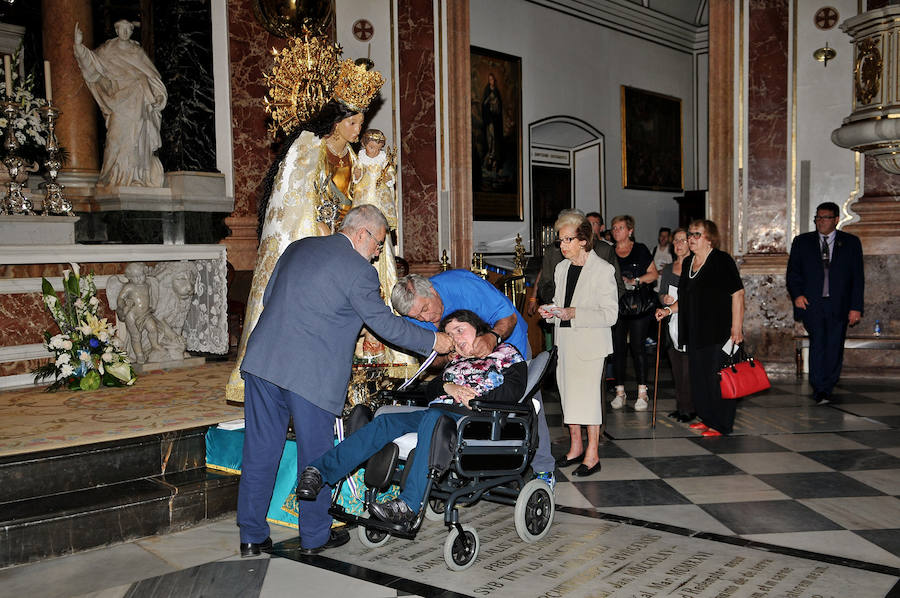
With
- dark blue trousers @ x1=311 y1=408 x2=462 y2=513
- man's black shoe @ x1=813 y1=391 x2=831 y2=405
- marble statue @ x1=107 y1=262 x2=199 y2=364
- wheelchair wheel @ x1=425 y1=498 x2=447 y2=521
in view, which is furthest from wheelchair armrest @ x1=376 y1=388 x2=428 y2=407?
man's black shoe @ x1=813 y1=391 x2=831 y2=405

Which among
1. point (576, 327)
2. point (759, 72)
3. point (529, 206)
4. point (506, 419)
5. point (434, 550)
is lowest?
point (434, 550)

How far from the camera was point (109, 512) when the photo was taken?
13.5 ft

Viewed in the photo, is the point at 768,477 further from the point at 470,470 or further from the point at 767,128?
the point at 767,128

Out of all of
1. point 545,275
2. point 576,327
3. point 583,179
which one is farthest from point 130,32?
point 583,179

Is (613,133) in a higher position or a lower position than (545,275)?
higher

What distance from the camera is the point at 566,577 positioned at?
11.7 ft

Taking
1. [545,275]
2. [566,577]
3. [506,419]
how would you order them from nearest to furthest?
[566,577] < [506,419] < [545,275]

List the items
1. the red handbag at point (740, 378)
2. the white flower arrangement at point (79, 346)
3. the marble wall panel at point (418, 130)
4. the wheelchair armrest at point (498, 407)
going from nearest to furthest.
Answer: the wheelchair armrest at point (498, 407) → the red handbag at point (740, 378) → the white flower arrangement at point (79, 346) → the marble wall panel at point (418, 130)

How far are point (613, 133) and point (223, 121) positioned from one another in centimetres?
883

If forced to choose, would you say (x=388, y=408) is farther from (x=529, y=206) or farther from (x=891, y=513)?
(x=529, y=206)

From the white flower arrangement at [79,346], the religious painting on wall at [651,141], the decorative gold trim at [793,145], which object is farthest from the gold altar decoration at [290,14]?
the religious painting on wall at [651,141]

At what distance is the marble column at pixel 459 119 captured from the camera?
10195mm

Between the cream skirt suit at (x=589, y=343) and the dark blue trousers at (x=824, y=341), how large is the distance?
326 cm

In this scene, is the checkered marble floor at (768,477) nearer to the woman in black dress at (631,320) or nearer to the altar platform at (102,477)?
the woman in black dress at (631,320)
